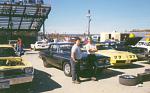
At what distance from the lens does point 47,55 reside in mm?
12367

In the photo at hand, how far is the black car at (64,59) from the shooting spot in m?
10.0

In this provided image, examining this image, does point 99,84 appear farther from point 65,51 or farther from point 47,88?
point 65,51

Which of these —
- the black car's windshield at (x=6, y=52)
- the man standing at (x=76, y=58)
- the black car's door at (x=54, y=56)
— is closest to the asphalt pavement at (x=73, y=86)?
the man standing at (x=76, y=58)

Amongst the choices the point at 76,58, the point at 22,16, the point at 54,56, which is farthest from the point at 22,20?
the point at 76,58

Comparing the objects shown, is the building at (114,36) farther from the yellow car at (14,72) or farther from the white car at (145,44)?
the yellow car at (14,72)

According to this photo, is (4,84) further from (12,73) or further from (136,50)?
(136,50)

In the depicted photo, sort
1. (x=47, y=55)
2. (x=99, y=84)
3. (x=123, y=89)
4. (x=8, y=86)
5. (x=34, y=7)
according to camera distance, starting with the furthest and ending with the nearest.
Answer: (x=34, y=7), (x=47, y=55), (x=99, y=84), (x=123, y=89), (x=8, y=86)

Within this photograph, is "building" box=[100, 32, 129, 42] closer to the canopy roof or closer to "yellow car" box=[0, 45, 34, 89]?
the canopy roof

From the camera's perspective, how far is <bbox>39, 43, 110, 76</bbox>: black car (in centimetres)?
1004

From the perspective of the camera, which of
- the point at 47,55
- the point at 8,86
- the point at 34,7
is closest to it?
the point at 8,86

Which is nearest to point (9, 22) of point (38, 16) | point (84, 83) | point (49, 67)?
point (38, 16)

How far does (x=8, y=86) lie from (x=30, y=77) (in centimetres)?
74

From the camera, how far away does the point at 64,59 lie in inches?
412

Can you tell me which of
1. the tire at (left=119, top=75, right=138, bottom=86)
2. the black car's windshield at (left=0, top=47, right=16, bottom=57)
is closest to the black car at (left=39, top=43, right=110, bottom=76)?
the tire at (left=119, top=75, right=138, bottom=86)
